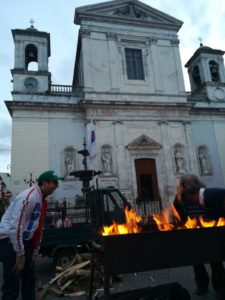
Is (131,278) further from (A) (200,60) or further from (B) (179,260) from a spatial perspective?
(A) (200,60)

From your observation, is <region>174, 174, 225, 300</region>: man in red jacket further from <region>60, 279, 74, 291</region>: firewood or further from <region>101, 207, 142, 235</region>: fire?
<region>60, 279, 74, 291</region>: firewood

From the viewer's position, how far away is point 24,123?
1678 centimetres

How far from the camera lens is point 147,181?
17.8 m

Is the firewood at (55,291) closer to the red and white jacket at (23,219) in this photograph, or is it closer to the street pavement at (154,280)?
the street pavement at (154,280)

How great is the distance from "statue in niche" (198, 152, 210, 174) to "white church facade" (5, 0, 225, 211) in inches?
3.0

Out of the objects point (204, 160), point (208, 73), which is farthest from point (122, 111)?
point (208, 73)

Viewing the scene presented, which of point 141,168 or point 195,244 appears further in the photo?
point 141,168

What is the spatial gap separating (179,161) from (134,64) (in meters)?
8.40

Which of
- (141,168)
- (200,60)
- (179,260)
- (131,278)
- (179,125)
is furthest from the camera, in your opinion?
(200,60)

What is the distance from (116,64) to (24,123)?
26.8 feet

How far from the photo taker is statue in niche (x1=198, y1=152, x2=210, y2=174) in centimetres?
1915

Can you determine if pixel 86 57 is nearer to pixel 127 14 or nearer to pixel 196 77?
pixel 127 14

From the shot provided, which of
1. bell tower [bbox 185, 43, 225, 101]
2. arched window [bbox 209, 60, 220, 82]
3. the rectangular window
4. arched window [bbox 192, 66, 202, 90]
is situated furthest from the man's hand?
arched window [bbox 209, 60, 220, 82]

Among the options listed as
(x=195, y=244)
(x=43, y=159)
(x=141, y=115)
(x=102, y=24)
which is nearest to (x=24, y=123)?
(x=43, y=159)
